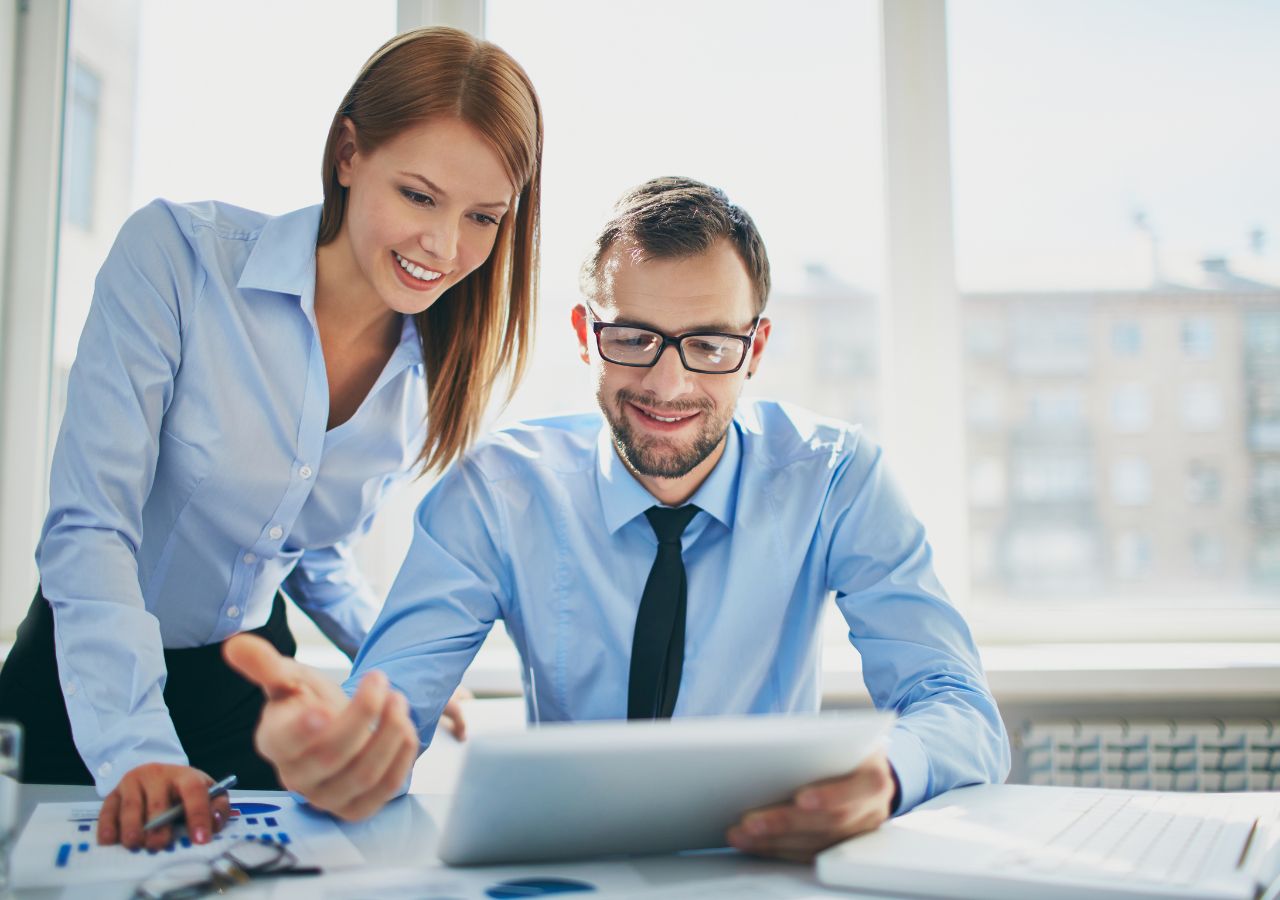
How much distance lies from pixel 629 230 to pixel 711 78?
3.85 feet

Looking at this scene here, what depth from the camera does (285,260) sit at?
1358 mm

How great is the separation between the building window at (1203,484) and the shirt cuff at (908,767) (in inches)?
69.0

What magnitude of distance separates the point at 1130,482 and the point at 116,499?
2223 millimetres

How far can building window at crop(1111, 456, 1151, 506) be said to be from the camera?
236 cm

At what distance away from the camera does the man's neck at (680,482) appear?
56.9 inches

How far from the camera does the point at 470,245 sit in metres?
1.35

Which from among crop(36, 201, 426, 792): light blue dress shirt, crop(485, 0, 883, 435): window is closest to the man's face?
crop(36, 201, 426, 792): light blue dress shirt

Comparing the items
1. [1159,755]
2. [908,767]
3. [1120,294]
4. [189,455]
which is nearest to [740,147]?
[1120,294]

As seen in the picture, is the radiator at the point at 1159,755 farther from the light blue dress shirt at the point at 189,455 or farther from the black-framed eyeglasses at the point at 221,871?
the black-framed eyeglasses at the point at 221,871

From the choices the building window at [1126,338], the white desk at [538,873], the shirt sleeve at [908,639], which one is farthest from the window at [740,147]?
the white desk at [538,873]

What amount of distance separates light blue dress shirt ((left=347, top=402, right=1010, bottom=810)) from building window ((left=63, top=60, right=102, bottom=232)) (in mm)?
1644

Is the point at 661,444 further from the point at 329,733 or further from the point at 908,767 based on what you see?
the point at 329,733

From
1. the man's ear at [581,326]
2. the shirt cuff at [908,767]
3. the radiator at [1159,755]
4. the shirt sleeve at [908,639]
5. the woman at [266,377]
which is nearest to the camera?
the shirt cuff at [908,767]

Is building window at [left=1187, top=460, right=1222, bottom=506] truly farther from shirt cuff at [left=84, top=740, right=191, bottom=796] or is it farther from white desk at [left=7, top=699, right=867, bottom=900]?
shirt cuff at [left=84, top=740, right=191, bottom=796]
